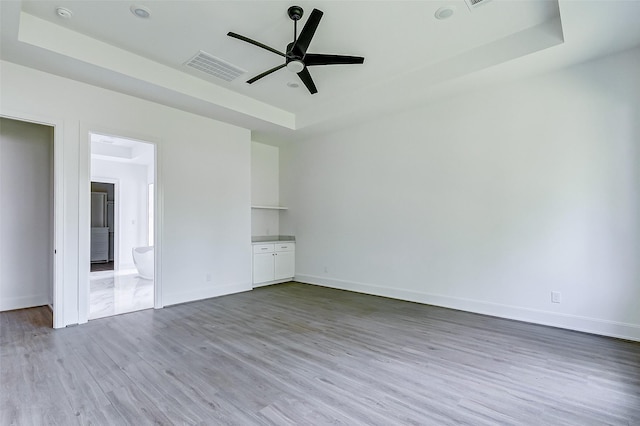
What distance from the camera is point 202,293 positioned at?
4898 millimetres

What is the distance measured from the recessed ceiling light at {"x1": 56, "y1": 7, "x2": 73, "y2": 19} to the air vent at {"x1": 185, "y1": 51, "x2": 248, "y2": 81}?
1.13 metres

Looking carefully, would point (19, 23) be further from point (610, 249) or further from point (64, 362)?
point (610, 249)

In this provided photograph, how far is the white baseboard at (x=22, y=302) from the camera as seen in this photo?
434 centimetres

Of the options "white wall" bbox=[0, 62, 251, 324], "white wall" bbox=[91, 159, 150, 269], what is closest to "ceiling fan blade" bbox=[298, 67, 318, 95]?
"white wall" bbox=[0, 62, 251, 324]

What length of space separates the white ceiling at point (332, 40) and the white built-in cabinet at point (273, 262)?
→ 2753mm

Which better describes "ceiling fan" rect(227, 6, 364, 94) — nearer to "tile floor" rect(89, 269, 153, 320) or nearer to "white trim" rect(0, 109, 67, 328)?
"white trim" rect(0, 109, 67, 328)

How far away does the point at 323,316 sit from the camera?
4059 millimetres

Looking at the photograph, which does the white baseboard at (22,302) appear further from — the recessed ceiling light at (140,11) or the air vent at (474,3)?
the air vent at (474,3)

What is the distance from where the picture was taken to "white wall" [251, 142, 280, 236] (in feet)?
21.3

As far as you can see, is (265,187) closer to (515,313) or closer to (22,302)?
(22,302)

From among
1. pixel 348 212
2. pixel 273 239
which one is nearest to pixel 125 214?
pixel 273 239

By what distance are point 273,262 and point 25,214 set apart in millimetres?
3834

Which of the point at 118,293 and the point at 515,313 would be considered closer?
the point at 515,313

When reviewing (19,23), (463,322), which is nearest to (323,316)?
(463,322)
